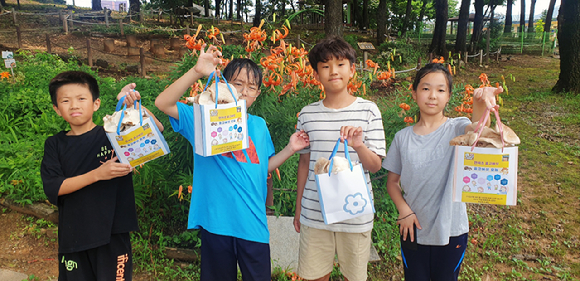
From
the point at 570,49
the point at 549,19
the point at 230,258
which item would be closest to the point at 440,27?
the point at 570,49

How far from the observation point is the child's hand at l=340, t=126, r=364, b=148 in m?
1.61

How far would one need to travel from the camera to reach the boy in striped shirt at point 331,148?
5.97 feet

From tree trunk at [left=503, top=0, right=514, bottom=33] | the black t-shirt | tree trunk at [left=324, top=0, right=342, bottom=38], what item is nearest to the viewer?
the black t-shirt

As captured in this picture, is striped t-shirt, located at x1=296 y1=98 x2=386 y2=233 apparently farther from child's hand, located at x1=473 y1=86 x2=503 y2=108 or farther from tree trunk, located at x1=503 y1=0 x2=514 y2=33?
tree trunk, located at x1=503 y1=0 x2=514 y2=33

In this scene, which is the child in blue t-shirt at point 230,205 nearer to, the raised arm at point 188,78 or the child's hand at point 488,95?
the raised arm at point 188,78

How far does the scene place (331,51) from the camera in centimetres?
182

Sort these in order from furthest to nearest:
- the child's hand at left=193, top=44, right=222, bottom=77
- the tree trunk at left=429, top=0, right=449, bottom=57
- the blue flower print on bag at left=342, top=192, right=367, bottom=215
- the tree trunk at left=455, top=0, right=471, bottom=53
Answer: the tree trunk at left=455, top=0, right=471, bottom=53 → the tree trunk at left=429, top=0, right=449, bottom=57 → the child's hand at left=193, top=44, right=222, bottom=77 → the blue flower print on bag at left=342, top=192, right=367, bottom=215

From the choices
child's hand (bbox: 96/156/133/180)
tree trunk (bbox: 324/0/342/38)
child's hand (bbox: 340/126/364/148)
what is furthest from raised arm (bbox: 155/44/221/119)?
tree trunk (bbox: 324/0/342/38)

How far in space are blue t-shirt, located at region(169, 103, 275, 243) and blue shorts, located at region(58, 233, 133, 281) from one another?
1.30 feet

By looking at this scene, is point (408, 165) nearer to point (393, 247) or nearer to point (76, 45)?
point (393, 247)

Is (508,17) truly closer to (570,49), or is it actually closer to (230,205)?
(570,49)

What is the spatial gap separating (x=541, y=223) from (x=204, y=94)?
12.1 ft

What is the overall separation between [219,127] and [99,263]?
95cm

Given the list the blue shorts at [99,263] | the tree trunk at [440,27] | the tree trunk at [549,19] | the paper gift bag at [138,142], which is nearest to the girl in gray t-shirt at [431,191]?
the paper gift bag at [138,142]
